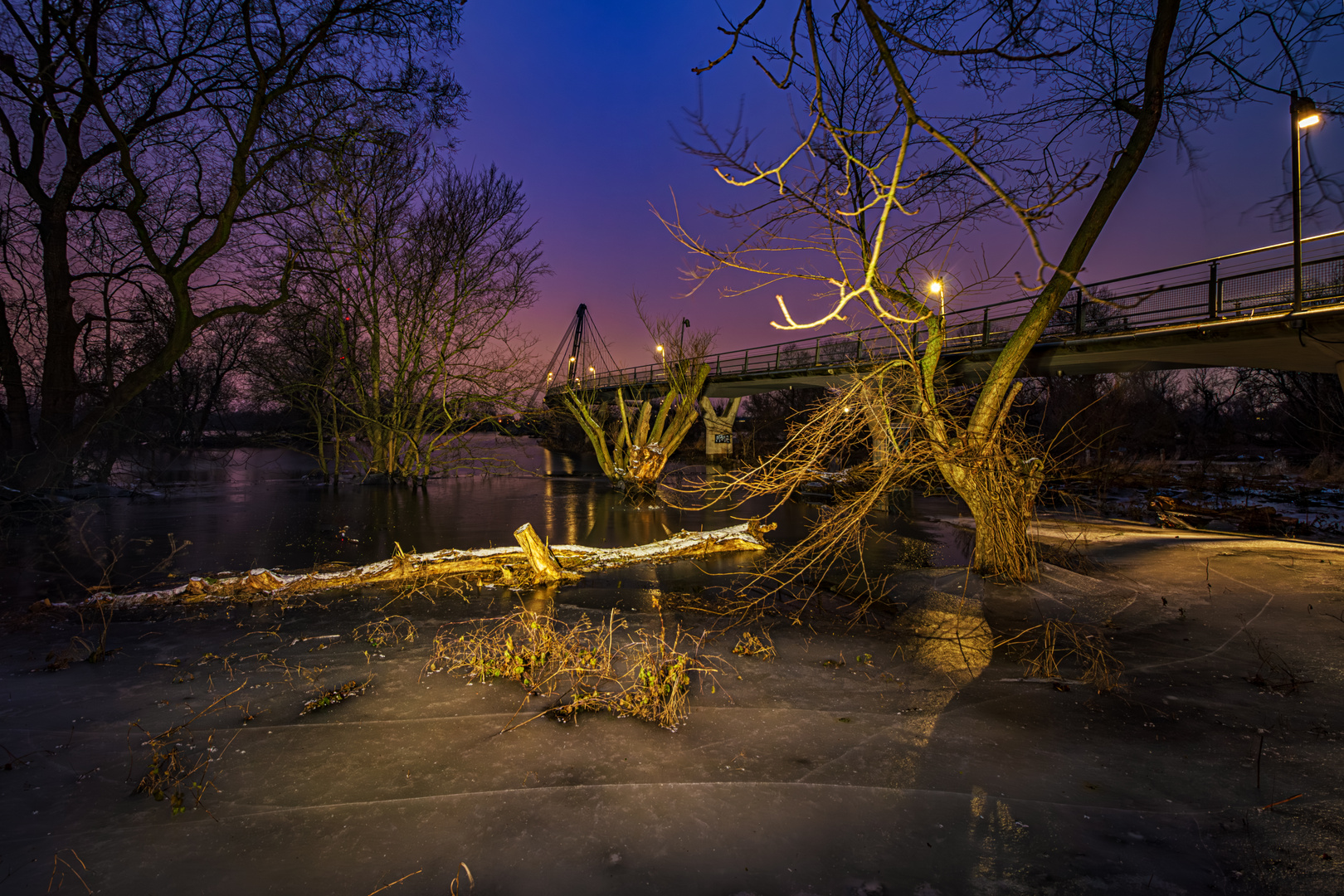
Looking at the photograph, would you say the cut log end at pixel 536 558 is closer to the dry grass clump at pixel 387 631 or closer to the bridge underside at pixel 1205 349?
the dry grass clump at pixel 387 631

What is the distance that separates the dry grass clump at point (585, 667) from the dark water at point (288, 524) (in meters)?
5.07

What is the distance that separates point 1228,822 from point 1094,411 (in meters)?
29.8

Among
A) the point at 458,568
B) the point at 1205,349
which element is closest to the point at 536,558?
the point at 458,568

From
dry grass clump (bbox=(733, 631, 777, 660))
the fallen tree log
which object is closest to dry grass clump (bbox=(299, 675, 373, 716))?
dry grass clump (bbox=(733, 631, 777, 660))

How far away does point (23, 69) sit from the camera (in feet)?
27.0

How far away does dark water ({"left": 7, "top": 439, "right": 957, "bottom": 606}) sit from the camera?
8328 mm

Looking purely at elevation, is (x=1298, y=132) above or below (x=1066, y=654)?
above

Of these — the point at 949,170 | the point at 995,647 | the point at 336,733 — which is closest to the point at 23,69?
the point at 336,733

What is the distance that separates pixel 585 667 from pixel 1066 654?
3861 millimetres

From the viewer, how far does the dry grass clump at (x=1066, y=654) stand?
14.0ft

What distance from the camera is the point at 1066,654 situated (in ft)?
15.9

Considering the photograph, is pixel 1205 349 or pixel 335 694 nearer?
pixel 335 694

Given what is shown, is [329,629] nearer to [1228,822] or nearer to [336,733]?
[336,733]

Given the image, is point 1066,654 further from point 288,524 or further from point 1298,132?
point 288,524
